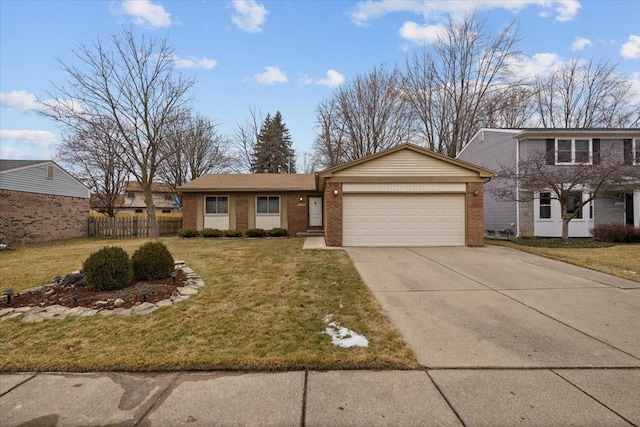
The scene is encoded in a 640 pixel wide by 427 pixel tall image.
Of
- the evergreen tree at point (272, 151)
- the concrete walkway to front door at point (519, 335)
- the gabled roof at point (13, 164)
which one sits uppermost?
the evergreen tree at point (272, 151)

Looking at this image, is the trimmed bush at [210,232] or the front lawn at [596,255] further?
the trimmed bush at [210,232]

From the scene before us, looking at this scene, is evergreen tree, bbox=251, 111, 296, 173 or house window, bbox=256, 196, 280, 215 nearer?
house window, bbox=256, 196, 280, 215

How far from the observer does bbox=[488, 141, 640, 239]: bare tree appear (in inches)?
498

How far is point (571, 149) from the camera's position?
51.5 feet

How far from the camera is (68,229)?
58.1ft

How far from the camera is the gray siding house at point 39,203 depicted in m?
14.4

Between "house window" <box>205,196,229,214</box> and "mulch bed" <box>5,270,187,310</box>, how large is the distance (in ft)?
38.5

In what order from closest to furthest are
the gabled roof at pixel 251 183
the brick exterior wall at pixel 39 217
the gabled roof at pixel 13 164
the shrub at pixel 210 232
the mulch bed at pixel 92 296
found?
the mulch bed at pixel 92 296, the brick exterior wall at pixel 39 217, the gabled roof at pixel 13 164, the shrub at pixel 210 232, the gabled roof at pixel 251 183

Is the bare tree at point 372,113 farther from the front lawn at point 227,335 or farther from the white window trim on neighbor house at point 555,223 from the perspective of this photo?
the front lawn at point 227,335

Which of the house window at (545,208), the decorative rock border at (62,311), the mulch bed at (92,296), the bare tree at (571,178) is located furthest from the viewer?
the house window at (545,208)

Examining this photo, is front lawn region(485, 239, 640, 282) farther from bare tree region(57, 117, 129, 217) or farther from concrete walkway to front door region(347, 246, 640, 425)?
bare tree region(57, 117, 129, 217)

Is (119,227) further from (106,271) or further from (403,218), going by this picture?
(403,218)

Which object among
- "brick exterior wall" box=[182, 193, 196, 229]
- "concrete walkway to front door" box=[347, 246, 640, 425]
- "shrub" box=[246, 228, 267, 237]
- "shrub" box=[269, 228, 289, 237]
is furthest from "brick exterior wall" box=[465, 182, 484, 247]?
"brick exterior wall" box=[182, 193, 196, 229]

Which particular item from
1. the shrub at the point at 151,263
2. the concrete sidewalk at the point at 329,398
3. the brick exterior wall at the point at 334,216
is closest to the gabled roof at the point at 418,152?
the brick exterior wall at the point at 334,216
